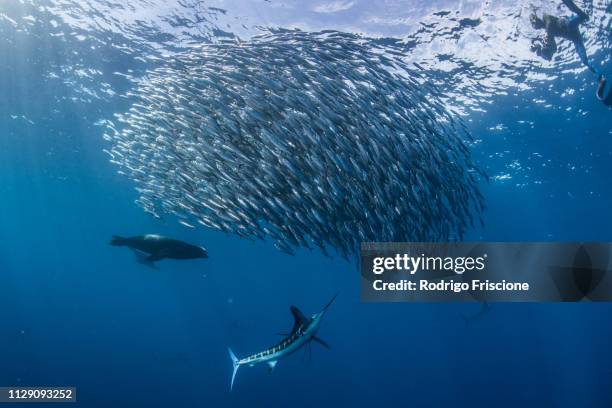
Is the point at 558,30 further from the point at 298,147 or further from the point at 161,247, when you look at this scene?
the point at 161,247

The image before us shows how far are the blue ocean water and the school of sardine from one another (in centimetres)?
344

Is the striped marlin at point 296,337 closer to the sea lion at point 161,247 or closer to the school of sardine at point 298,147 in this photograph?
the school of sardine at point 298,147

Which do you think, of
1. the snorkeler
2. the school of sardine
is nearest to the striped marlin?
the school of sardine

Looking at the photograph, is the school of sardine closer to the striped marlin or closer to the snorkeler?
the striped marlin

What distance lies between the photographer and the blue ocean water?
14.1 metres

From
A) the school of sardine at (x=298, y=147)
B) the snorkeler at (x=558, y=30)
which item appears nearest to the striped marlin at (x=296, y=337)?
the school of sardine at (x=298, y=147)

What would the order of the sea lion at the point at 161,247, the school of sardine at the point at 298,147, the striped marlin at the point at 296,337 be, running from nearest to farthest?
the striped marlin at the point at 296,337, the school of sardine at the point at 298,147, the sea lion at the point at 161,247

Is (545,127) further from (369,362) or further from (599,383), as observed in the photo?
(599,383)

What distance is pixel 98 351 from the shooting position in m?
39.1

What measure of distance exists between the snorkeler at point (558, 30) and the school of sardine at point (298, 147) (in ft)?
15.4

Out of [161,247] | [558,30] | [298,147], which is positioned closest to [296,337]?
[298,147]

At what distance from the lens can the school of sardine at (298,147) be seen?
25.1ft

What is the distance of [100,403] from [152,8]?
2381 centimetres

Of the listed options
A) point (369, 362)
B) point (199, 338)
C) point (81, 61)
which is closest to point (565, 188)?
point (81, 61)
